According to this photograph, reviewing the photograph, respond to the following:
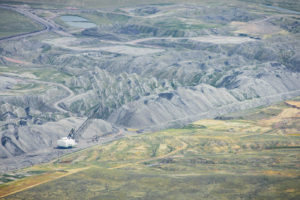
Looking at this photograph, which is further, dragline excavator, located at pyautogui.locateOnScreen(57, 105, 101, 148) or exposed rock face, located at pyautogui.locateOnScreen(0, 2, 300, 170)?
exposed rock face, located at pyautogui.locateOnScreen(0, 2, 300, 170)

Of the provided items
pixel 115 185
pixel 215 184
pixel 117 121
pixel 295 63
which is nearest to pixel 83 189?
pixel 115 185

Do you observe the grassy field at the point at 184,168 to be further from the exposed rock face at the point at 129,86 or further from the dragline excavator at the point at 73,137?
the exposed rock face at the point at 129,86

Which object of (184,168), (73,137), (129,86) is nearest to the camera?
(184,168)

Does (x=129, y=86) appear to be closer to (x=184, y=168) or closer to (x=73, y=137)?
(x=73, y=137)

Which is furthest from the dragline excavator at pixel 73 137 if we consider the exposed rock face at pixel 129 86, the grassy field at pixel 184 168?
the grassy field at pixel 184 168

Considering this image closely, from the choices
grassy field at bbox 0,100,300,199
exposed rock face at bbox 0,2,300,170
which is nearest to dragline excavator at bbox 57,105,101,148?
exposed rock face at bbox 0,2,300,170

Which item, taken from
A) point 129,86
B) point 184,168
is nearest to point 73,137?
point 184,168

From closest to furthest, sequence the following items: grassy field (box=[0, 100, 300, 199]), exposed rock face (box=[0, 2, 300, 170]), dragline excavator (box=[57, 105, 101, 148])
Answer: grassy field (box=[0, 100, 300, 199])
dragline excavator (box=[57, 105, 101, 148])
exposed rock face (box=[0, 2, 300, 170])

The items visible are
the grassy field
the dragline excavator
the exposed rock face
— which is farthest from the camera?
the exposed rock face

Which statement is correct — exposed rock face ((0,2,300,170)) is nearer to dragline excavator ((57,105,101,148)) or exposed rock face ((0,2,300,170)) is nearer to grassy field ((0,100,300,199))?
dragline excavator ((57,105,101,148))
